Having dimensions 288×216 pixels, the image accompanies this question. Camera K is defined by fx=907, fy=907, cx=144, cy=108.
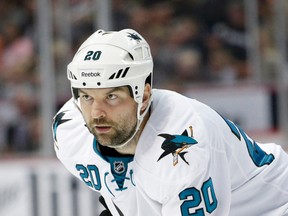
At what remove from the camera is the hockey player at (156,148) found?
124 inches

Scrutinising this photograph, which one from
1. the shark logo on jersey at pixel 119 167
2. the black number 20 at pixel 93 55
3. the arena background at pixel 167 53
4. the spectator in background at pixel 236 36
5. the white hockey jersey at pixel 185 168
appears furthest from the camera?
the spectator in background at pixel 236 36

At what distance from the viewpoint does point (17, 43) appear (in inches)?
289

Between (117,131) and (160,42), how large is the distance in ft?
13.8

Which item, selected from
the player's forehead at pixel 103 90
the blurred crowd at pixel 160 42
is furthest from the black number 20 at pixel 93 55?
the blurred crowd at pixel 160 42

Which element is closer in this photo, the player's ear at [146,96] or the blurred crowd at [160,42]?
the player's ear at [146,96]

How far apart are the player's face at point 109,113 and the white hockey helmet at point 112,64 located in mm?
29

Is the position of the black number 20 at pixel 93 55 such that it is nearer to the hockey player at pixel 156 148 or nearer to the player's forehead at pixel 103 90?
the hockey player at pixel 156 148

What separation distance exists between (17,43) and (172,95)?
4077 mm

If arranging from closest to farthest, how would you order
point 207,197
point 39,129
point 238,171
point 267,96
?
point 207,197
point 238,171
point 39,129
point 267,96

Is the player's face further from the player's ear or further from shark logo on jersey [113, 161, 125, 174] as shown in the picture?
shark logo on jersey [113, 161, 125, 174]

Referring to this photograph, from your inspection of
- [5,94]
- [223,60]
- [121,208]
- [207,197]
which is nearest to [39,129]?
[5,94]

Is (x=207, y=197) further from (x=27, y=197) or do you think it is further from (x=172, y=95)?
(x=27, y=197)

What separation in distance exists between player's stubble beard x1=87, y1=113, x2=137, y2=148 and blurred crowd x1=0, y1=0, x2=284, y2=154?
389 cm

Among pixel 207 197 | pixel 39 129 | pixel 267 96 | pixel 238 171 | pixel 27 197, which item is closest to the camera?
pixel 207 197
